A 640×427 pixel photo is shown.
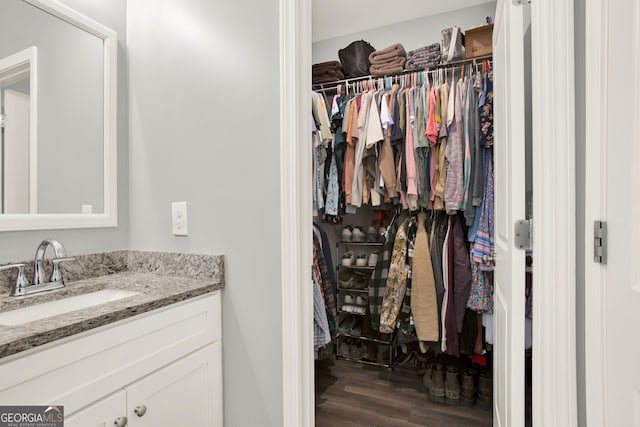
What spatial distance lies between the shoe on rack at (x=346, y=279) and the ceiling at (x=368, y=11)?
88.1 inches

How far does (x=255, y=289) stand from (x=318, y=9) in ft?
8.04

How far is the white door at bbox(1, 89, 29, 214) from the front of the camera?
1115 millimetres

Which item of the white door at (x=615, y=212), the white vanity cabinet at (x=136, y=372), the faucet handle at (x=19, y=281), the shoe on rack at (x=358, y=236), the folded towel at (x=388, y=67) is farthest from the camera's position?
the shoe on rack at (x=358, y=236)

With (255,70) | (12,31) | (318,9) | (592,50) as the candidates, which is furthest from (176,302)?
(318,9)

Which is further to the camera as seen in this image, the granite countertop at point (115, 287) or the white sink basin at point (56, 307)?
the white sink basin at point (56, 307)

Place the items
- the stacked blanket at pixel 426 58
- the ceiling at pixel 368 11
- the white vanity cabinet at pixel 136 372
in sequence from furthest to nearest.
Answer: the ceiling at pixel 368 11 < the stacked blanket at pixel 426 58 < the white vanity cabinet at pixel 136 372

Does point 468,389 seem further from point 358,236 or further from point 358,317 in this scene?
point 358,236

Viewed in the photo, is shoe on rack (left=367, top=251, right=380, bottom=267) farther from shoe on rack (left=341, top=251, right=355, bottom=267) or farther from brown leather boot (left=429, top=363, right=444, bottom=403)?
brown leather boot (left=429, top=363, right=444, bottom=403)

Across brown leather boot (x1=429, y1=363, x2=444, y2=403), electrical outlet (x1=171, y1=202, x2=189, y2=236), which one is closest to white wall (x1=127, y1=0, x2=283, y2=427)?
electrical outlet (x1=171, y1=202, x2=189, y2=236)

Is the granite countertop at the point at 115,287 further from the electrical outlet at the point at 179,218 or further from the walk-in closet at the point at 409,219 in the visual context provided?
the walk-in closet at the point at 409,219

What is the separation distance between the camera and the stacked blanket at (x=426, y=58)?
227 centimetres

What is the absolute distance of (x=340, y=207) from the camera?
2.45 meters

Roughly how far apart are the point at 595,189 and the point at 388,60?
2026mm

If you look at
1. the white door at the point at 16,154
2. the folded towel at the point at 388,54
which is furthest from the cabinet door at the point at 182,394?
the folded towel at the point at 388,54
